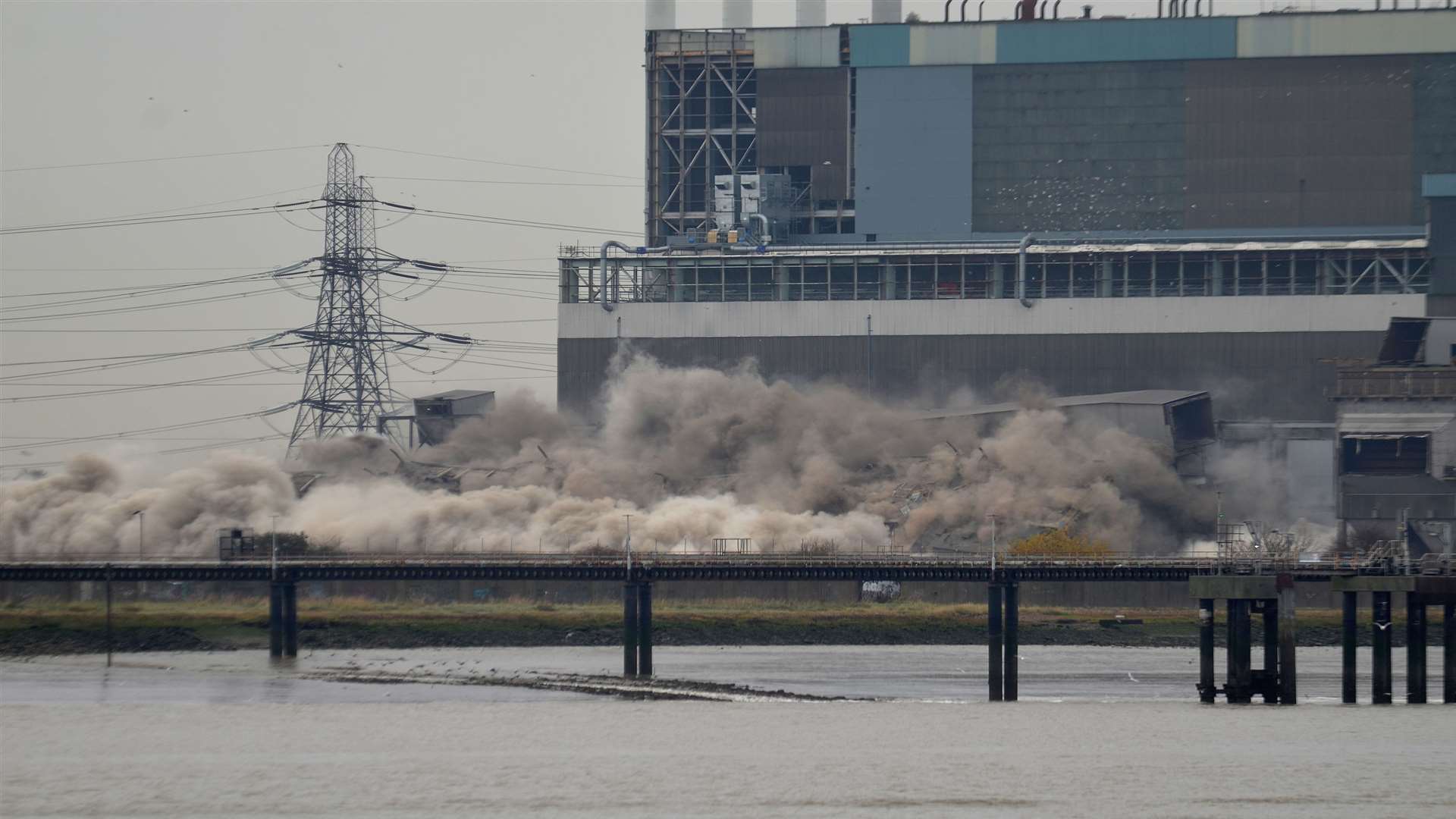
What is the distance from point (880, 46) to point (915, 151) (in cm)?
668

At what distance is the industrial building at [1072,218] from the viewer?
112 meters

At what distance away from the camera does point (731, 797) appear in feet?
176

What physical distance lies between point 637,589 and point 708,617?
18.0 metres

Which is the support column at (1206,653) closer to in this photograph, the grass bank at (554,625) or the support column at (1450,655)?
the support column at (1450,655)

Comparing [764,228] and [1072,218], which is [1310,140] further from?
[764,228]

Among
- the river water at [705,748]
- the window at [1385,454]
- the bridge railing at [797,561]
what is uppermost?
the window at [1385,454]

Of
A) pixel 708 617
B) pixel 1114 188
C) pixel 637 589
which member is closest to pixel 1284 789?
pixel 637 589

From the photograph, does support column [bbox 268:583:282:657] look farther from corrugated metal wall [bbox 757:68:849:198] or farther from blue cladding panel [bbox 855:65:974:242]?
blue cladding panel [bbox 855:65:974:242]

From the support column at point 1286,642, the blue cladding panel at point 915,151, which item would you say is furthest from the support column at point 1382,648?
the blue cladding panel at point 915,151

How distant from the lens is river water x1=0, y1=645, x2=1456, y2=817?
53.1 meters

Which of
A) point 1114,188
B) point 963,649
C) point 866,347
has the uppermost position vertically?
point 1114,188

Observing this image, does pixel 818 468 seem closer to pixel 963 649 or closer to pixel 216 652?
pixel 963 649

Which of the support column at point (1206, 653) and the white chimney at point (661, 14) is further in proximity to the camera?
the white chimney at point (661, 14)

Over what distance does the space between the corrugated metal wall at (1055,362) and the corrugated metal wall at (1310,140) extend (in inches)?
444
